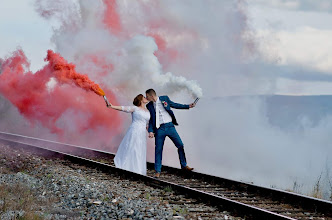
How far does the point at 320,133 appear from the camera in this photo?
5691 centimetres

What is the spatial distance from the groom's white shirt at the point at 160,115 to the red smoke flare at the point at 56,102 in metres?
14.4

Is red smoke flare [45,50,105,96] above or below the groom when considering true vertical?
above

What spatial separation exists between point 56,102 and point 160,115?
60.0 ft

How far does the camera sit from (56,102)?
31.0 m

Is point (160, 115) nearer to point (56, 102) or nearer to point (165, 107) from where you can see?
point (165, 107)

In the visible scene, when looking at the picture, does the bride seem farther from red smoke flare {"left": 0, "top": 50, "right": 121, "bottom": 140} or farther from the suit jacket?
red smoke flare {"left": 0, "top": 50, "right": 121, "bottom": 140}

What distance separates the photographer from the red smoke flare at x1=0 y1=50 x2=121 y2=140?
29.3 metres

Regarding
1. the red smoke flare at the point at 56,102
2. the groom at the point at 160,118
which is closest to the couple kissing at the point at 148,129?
the groom at the point at 160,118

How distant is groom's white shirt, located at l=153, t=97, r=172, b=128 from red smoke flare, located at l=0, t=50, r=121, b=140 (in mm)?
14351

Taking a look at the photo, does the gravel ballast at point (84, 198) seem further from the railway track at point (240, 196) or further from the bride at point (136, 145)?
the bride at point (136, 145)

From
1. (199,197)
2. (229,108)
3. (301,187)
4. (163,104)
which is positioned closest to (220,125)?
(229,108)

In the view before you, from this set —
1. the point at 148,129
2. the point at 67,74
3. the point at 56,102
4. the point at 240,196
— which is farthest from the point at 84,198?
the point at 56,102

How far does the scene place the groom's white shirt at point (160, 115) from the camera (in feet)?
44.2

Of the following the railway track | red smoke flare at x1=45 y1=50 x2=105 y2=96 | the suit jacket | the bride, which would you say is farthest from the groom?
red smoke flare at x1=45 y1=50 x2=105 y2=96
